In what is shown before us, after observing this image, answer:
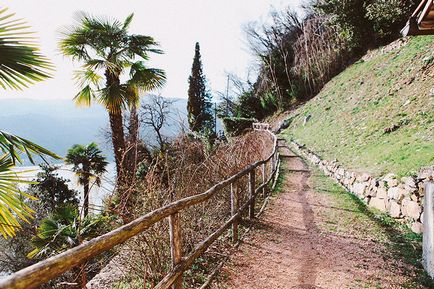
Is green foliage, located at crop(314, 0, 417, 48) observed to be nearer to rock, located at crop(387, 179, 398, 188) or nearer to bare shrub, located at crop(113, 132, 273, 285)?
rock, located at crop(387, 179, 398, 188)

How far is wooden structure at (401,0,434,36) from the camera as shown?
Answer: 5.42 m

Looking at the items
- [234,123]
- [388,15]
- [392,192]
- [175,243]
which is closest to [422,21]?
[392,192]

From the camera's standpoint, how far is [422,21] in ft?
18.9

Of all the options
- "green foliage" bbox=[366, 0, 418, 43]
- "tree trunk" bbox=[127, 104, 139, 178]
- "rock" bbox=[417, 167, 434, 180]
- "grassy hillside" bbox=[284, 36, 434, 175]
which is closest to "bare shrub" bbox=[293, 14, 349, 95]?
"grassy hillside" bbox=[284, 36, 434, 175]

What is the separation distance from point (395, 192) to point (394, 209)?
0.35 meters

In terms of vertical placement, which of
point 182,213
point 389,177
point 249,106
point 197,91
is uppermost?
point 197,91

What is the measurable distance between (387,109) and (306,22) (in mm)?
22167

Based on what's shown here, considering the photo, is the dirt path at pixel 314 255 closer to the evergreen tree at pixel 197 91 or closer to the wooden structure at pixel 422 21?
the wooden structure at pixel 422 21

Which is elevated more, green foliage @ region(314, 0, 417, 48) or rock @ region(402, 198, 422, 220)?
green foliage @ region(314, 0, 417, 48)

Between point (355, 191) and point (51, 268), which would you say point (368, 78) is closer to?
point (355, 191)

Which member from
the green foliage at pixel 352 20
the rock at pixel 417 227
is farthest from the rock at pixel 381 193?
the green foliage at pixel 352 20

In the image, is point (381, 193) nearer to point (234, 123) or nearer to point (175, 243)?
point (175, 243)

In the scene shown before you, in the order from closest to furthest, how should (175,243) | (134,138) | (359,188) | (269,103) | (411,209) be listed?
(175,243), (134,138), (411,209), (359,188), (269,103)

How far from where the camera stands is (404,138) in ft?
30.3
